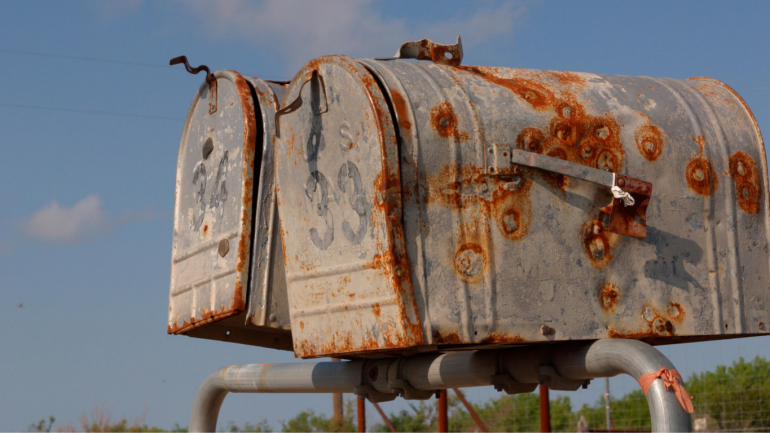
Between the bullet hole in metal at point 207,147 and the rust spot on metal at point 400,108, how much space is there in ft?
4.41

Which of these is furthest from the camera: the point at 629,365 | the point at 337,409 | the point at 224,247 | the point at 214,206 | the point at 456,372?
the point at 337,409

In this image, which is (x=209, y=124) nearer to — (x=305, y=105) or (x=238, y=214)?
(x=238, y=214)

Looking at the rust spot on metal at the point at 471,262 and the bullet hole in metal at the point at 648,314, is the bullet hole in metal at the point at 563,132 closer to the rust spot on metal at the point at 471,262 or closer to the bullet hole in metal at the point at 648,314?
the rust spot on metal at the point at 471,262

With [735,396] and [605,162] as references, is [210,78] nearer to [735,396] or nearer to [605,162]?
[605,162]

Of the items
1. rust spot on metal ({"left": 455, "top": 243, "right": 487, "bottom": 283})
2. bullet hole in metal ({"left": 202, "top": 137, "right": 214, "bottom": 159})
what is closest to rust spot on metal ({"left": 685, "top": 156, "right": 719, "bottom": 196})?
rust spot on metal ({"left": 455, "top": 243, "right": 487, "bottom": 283})

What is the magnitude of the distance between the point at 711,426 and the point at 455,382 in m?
11.1

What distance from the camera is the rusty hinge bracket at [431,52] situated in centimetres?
316

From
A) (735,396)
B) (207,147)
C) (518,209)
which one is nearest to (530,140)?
(518,209)

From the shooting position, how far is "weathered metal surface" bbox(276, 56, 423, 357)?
8.86ft

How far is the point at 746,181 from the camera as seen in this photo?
3.05 meters

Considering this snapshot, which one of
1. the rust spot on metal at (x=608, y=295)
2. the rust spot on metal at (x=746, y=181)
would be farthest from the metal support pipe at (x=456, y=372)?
the rust spot on metal at (x=746, y=181)

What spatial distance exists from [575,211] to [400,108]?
64cm

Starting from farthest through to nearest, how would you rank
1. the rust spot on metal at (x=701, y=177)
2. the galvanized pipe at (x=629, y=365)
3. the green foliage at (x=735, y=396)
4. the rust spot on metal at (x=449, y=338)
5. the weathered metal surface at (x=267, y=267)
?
1. the green foliage at (x=735, y=396)
2. the weathered metal surface at (x=267, y=267)
3. the rust spot on metal at (x=701, y=177)
4. the rust spot on metal at (x=449, y=338)
5. the galvanized pipe at (x=629, y=365)

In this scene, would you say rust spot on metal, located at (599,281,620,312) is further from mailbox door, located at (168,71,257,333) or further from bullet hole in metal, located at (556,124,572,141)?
mailbox door, located at (168,71,257,333)
